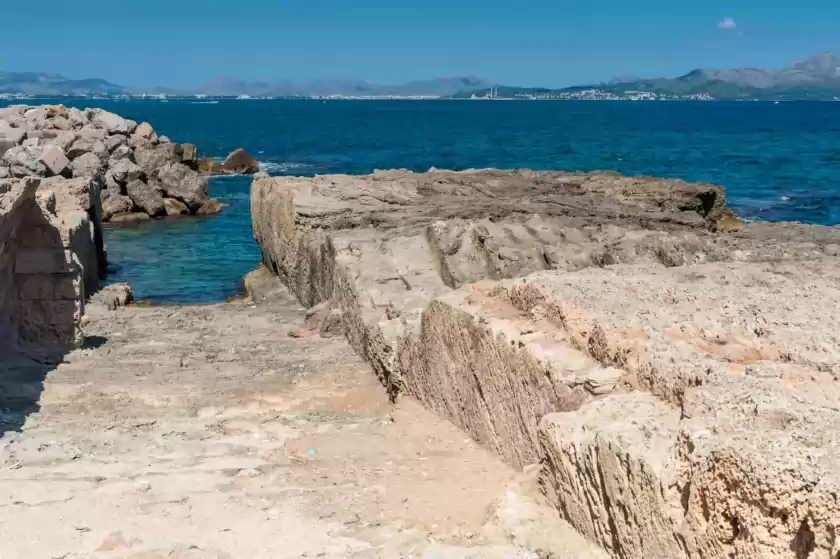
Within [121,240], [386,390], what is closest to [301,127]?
[121,240]

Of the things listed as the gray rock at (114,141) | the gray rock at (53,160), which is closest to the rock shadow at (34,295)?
the gray rock at (53,160)

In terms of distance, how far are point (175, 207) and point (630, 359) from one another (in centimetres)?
2463

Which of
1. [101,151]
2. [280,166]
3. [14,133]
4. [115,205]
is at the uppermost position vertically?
[14,133]

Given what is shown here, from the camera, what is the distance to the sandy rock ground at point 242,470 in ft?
14.9

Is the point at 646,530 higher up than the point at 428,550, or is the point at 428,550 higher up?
the point at 646,530

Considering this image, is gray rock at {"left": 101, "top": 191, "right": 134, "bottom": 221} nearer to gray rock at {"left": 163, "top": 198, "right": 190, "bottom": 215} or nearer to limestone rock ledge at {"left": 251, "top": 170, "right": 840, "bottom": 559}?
gray rock at {"left": 163, "top": 198, "right": 190, "bottom": 215}

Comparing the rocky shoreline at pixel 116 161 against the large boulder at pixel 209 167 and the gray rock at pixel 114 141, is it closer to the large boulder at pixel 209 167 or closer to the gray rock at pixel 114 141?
the gray rock at pixel 114 141

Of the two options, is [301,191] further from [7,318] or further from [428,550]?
[428,550]

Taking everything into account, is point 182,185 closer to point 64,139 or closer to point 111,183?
point 111,183

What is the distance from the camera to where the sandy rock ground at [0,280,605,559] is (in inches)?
178

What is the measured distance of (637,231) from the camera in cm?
1010

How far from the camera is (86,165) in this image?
26.5 meters

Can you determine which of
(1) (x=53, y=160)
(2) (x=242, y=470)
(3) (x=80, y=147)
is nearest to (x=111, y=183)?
(3) (x=80, y=147)

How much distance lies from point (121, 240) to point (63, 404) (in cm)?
1687
